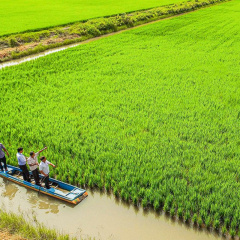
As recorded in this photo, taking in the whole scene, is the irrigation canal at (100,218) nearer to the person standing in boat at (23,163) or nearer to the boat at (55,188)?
the boat at (55,188)

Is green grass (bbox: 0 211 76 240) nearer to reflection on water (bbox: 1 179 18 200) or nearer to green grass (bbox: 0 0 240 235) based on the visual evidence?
reflection on water (bbox: 1 179 18 200)

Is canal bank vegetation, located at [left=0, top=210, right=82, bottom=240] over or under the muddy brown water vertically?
over

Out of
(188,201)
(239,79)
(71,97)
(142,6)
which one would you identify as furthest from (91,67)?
(142,6)

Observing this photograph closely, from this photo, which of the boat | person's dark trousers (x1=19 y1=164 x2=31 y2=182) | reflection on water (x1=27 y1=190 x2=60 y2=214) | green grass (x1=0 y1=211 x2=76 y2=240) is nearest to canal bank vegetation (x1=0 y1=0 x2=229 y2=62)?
the boat

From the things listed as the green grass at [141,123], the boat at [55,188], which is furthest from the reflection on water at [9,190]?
the green grass at [141,123]

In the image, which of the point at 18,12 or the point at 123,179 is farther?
the point at 18,12

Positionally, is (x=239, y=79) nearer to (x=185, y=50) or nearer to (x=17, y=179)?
(x=185, y=50)

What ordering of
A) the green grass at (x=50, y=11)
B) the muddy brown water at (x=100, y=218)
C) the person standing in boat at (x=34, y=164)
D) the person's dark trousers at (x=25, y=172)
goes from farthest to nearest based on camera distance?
the green grass at (x=50, y=11), the person's dark trousers at (x=25, y=172), the person standing in boat at (x=34, y=164), the muddy brown water at (x=100, y=218)
